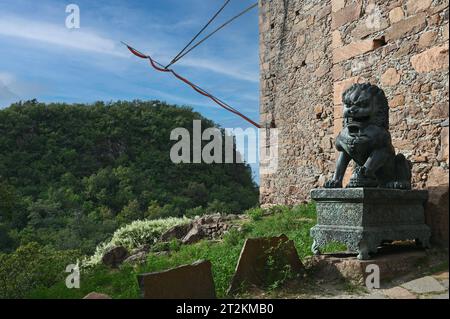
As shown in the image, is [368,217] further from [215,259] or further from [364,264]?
[215,259]

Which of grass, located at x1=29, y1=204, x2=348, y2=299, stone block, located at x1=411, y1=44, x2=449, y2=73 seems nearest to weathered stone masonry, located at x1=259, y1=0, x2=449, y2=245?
stone block, located at x1=411, y1=44, x2=449, y2=73

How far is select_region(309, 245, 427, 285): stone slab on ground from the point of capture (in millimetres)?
3330

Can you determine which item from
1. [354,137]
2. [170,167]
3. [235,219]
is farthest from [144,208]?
[354,137]

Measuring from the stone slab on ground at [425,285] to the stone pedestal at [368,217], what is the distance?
1.17ft

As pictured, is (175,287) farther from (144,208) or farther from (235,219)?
(144,208)

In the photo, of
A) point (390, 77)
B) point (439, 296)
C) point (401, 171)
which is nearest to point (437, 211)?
point (401, 171)

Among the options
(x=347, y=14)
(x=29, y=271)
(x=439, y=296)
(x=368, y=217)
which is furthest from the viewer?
(x=29, y=271)

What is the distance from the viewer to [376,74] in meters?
5.01

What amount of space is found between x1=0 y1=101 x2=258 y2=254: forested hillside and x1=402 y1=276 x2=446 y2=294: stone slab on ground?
964cm

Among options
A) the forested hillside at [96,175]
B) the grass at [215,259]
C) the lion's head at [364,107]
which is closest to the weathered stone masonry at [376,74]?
the lion's head at [364,107]

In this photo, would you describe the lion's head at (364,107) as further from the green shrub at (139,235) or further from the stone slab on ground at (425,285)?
the green shrub at (139,235)

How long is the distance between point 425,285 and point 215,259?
6.61 ft
